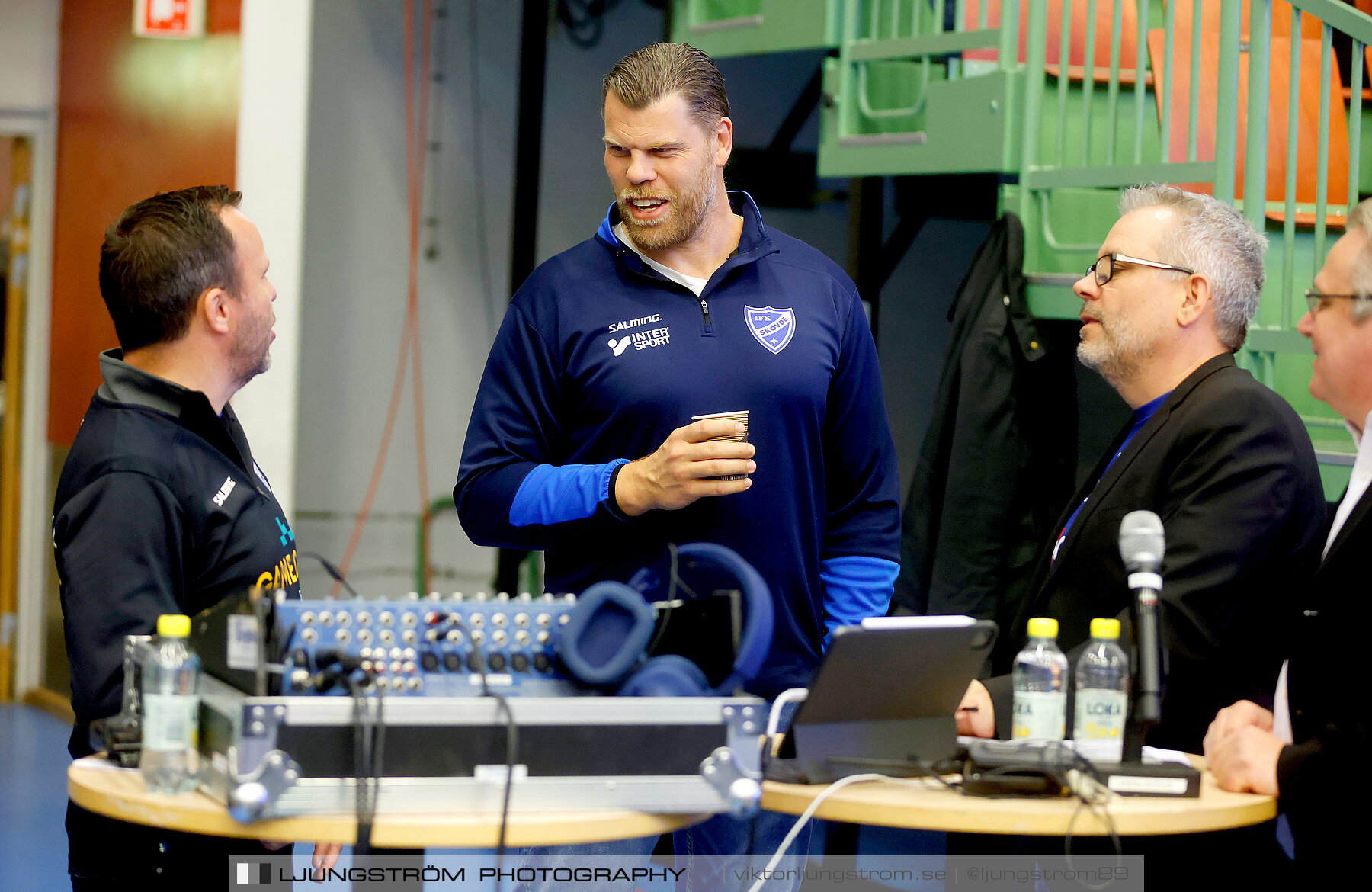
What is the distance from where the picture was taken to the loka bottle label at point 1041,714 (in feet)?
5.88

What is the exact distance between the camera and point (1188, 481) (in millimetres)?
2086

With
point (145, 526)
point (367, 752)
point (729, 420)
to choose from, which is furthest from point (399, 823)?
point (729, 420)

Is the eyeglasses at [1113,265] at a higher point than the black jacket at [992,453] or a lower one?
higher

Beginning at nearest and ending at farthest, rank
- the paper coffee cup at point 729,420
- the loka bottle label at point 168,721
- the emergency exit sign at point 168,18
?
the loka bottle label at point 168,721 < the paper coffee cup at point 729,420 < the emergency exit sign at point 168,18

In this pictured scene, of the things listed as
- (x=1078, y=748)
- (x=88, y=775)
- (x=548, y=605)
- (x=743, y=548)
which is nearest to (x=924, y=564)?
(x=743, y=548)

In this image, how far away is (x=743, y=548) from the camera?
220cm

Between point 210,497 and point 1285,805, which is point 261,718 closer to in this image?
point 210,497

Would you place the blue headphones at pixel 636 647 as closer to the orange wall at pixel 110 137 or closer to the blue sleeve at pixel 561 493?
the blue sleeve at pixel 561 493

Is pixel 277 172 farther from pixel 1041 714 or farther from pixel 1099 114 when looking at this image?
pixel 1041 714

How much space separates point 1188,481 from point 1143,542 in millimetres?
338

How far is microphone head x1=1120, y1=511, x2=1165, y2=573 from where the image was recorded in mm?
1799

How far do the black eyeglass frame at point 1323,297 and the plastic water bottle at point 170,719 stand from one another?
155cm

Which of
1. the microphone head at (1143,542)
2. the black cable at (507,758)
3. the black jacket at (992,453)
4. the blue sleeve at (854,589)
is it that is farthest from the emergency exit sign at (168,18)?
the microphone head at (1143,542)

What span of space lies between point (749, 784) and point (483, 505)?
836 mm
